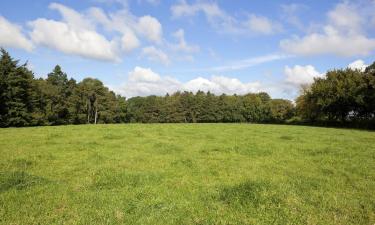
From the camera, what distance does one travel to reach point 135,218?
7.71 meters

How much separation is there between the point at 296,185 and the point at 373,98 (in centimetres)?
4851

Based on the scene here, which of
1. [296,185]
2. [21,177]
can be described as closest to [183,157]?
[296,185]

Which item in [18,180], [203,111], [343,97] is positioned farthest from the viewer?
[203,111]

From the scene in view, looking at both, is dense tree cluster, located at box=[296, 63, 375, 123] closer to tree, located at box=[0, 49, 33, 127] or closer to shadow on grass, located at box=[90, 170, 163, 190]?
shadow on grass, located at box=[90, 170, 163, 190]

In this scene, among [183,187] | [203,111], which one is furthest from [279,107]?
[183,187]

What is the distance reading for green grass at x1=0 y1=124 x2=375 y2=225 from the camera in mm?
8000

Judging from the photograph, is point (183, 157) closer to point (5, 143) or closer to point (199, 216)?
point (199, 216)

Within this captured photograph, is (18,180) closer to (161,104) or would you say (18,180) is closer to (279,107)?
(161,104)

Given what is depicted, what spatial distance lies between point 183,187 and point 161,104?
110m

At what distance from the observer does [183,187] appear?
34.7ft

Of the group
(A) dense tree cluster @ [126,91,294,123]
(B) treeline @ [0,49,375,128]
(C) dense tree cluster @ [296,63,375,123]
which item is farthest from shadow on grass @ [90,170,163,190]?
(A) dense tree cluster @ [126,91,294,123]

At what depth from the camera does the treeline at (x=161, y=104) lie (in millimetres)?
52562

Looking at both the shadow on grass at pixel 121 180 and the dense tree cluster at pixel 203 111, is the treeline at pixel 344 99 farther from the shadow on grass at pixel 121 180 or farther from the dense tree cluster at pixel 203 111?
the shadow on grass at pixel 121 180

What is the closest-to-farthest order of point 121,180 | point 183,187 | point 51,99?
point 183,187 → point 121,180 → point 51,99
